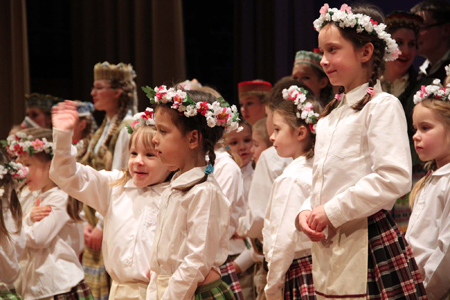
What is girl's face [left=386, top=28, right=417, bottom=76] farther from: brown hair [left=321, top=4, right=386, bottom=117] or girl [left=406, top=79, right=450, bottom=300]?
brown hair [left=321, top=4, right=386, bottom=117]

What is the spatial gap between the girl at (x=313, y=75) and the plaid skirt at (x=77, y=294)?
204cm

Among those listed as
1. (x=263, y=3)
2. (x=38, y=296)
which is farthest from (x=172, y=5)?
(x=38, y=296)

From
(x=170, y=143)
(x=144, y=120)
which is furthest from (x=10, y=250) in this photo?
(x=170, y=143)

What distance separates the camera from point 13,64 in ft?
21.7

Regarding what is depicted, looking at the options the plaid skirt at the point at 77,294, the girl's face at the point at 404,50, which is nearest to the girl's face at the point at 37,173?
the plaid skirt at the point at 77,294

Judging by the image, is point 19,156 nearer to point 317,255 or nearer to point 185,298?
point 185,298

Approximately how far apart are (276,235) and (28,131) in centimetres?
214

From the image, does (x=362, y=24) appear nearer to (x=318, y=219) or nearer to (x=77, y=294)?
(x=318, y=219)

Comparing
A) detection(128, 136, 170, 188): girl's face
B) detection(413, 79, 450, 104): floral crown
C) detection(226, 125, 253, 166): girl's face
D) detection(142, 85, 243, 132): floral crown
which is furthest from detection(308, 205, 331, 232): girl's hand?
detection(226, 125, 253, 166): girl's face

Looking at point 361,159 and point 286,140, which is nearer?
point 361,159

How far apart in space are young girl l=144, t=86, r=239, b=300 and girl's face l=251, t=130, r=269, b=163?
1.53m

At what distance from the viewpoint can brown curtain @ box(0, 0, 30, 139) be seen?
6.55 metres

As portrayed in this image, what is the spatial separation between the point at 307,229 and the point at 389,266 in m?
0.33

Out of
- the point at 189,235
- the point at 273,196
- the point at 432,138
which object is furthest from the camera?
the point at 273,196
